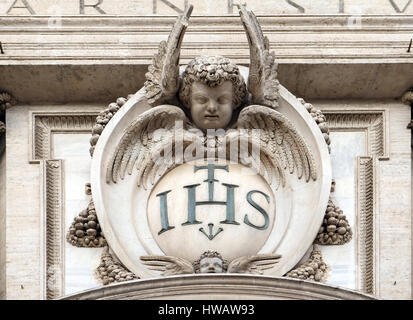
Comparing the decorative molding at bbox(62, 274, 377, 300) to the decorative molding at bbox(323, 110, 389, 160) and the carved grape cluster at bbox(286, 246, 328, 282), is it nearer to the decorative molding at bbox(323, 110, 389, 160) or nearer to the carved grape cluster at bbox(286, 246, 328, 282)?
the carved grape cluster at bbox(286, 246, 328, 282)

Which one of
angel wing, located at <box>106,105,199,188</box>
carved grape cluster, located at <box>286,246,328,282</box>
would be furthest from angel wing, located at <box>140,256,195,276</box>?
carved grape cluster, located at <box>286,246,328,282</box>

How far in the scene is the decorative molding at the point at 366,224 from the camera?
77.7 feet

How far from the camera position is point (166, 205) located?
23.6 meters

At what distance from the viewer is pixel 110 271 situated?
2347 cm

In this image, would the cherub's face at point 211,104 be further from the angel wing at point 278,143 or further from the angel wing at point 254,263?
the angel wing at point 254,263

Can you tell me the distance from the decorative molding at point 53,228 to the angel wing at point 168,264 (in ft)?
2.74

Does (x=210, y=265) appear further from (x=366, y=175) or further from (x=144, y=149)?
(x=366, y=175)

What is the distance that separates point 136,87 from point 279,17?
1413 mm

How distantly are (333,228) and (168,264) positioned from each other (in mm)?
1486

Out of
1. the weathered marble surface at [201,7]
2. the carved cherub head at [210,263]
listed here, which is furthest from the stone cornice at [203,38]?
the carved cherub head at [210,263]

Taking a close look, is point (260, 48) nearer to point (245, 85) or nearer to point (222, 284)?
point (245, 85)

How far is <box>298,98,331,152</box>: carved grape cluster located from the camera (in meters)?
23.8

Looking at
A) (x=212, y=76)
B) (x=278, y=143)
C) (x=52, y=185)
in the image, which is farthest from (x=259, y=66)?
(x=52, y=185)

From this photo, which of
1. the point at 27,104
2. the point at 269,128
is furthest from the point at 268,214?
the point at 27,104
